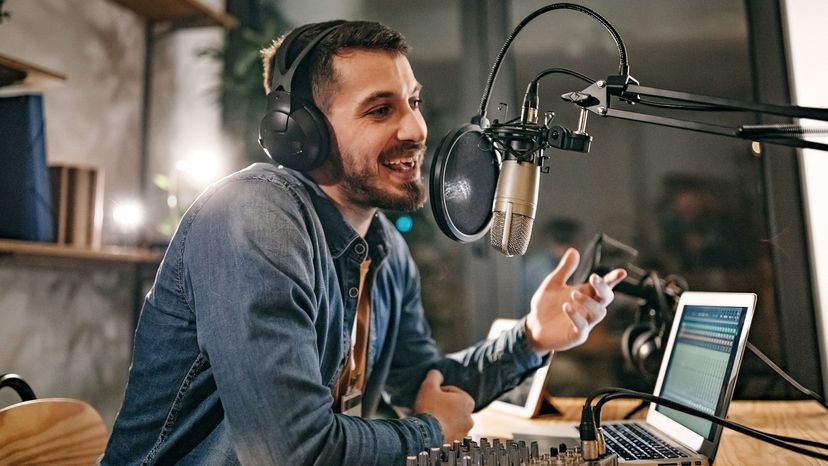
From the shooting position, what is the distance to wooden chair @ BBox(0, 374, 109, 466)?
3.26 feet

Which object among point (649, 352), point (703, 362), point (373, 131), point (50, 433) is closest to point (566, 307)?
point (703, 362)

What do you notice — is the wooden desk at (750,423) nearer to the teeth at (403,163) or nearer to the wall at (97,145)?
the teeth at (403,163)

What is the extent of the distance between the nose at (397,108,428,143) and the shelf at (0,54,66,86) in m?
0.90

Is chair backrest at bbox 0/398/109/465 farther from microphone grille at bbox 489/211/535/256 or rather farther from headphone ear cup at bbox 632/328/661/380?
headphone ear cup at bbox 632/328/661/380

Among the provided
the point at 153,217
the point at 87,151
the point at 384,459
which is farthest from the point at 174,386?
the point at 153,217

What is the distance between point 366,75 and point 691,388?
866 millimetres

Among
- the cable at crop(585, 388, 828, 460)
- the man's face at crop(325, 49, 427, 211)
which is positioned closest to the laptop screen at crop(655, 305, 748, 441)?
the cable at crop(585, 388, 828, 460)

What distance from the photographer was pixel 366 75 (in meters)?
1.21

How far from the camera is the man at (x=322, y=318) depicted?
827 mm

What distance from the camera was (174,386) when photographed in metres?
0.99

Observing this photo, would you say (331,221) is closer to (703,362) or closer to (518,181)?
(518,181)

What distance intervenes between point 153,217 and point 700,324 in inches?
76.0

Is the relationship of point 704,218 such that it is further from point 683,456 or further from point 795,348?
point 683,456

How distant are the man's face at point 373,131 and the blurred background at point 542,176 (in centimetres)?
→ 60
